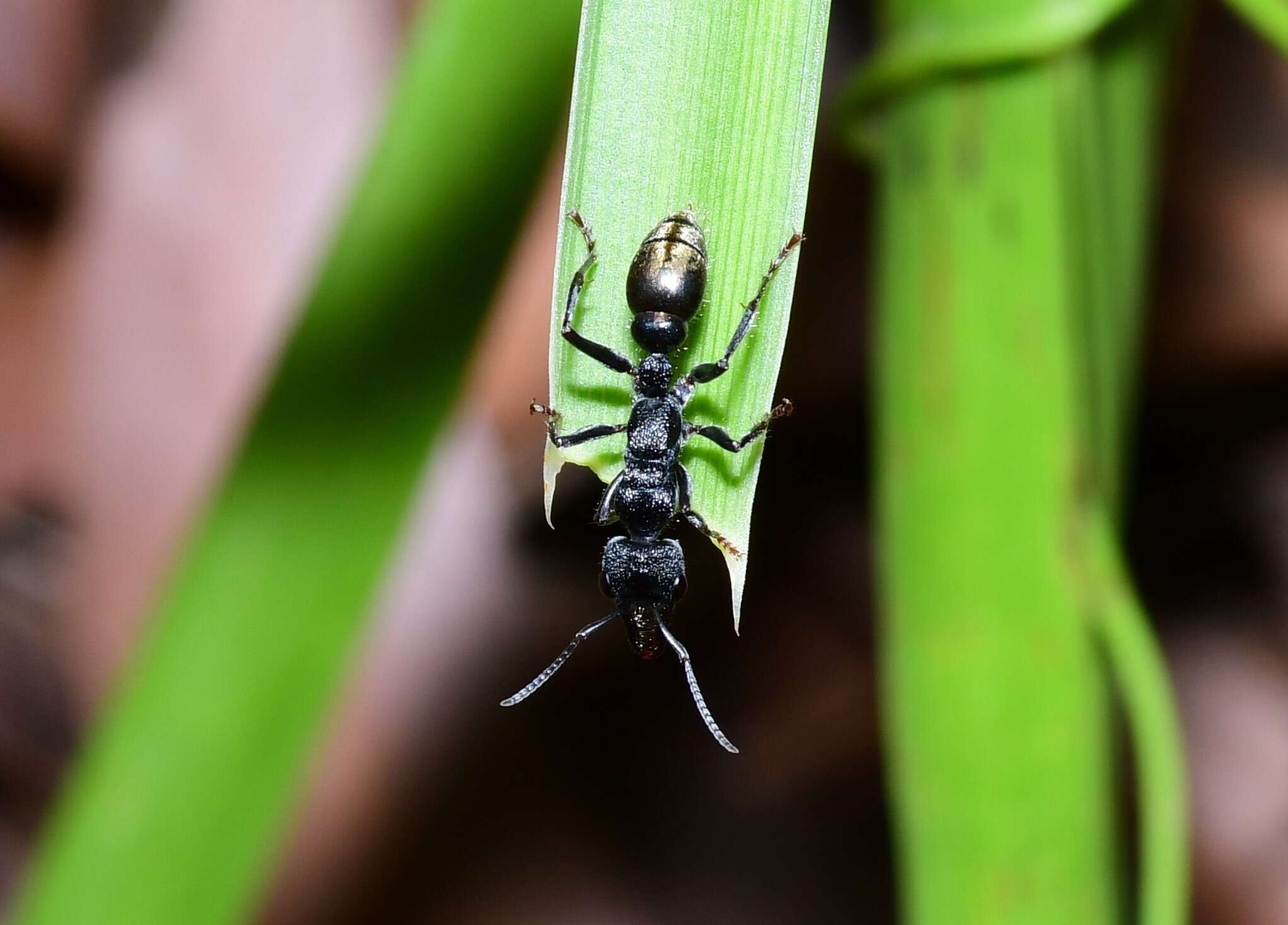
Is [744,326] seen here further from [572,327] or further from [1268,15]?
[1268,15]

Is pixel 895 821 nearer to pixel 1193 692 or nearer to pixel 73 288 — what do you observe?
pixel 1193 692

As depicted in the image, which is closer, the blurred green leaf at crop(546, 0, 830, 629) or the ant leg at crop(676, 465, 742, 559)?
the blurred green leaf at crop(546, 0, 830, 629)

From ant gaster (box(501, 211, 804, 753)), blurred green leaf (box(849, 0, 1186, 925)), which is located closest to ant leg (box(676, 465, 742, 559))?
ant gaster (box(501, 211, 804, 753))

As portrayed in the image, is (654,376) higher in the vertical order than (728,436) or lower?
higher

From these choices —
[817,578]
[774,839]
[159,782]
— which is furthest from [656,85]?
[774,839]

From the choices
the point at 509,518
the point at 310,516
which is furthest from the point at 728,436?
the point at 509,518

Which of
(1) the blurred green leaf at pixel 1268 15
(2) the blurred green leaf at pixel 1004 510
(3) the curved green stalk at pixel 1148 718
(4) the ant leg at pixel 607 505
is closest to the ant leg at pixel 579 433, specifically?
(2) the blurred green leaf at pixel 1004 510

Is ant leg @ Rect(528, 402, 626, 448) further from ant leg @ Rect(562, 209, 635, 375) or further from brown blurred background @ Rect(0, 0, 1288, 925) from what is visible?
brown blurred background @ Rect(0, 0, 1288, 925)
